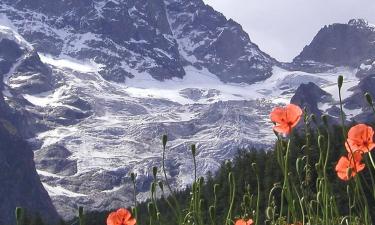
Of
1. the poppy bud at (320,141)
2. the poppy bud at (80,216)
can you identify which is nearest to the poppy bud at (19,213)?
the poppy bud at (80,216)

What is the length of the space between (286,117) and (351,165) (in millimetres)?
390

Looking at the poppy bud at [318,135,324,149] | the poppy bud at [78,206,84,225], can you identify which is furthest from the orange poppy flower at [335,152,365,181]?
the poppy bud at [78,206,84,225]

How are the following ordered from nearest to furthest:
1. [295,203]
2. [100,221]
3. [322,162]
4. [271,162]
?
1. [322,162]
2. [295,203]
3. [271,162]
4. [100,221]

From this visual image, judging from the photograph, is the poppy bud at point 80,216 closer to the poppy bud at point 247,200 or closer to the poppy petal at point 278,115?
the poppy bud at point 247,200

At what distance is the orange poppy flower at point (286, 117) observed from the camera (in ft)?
11.4

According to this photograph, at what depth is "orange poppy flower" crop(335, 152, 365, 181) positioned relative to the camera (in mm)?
3348

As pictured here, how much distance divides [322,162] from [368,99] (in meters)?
0.35

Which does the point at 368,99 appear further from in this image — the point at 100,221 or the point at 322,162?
the point at 100,221

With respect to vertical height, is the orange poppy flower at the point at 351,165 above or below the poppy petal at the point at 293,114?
below

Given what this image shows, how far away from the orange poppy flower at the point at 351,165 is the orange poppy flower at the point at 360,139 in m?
0.05

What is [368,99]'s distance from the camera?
10.9 ft

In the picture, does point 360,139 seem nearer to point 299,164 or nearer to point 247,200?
point 299,164

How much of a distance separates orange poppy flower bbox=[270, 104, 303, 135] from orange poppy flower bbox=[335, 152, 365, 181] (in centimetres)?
31

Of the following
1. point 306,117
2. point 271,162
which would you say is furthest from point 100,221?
point 306,117
